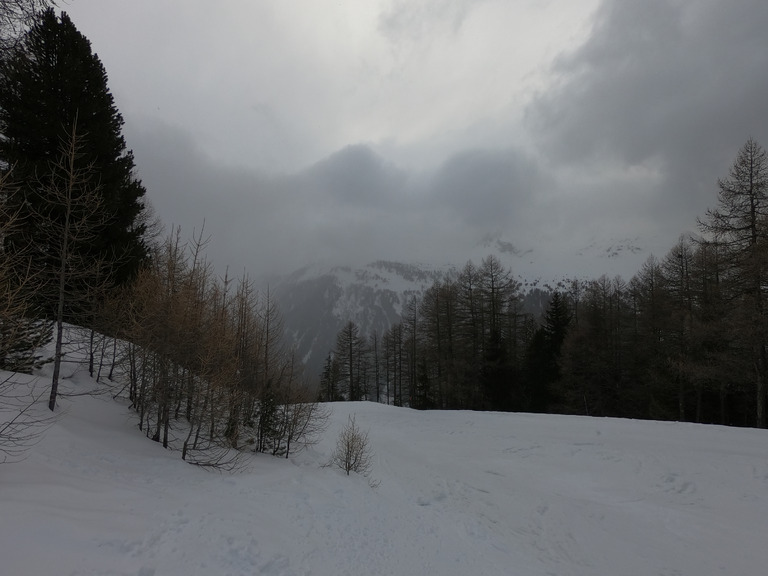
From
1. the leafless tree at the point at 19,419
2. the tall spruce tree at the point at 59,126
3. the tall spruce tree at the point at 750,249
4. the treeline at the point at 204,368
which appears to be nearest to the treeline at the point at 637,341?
the tall spruce tree at the point at 750,249

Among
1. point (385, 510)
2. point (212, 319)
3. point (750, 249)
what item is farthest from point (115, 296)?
point (750, 249)

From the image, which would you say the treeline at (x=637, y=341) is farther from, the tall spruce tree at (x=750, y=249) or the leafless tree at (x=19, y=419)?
the leafless tree at (x=19, y=419)

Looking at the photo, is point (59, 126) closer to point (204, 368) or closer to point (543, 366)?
point (204, 368)

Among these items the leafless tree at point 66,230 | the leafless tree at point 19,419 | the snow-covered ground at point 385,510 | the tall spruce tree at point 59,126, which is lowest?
the snow-covered ground at point 385,510

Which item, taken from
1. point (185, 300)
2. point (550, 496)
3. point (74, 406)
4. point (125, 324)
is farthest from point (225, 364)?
point (550, 496)

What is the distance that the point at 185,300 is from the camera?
31.0 feet

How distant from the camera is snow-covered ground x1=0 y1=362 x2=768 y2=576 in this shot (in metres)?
4.85

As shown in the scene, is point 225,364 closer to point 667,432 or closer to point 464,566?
point 464,566

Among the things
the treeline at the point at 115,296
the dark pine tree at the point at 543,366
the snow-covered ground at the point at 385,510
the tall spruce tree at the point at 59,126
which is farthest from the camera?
the dark pine tree at the point at 543,366

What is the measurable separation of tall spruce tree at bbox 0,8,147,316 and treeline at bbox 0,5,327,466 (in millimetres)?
40

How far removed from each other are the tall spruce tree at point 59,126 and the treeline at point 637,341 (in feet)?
83.2

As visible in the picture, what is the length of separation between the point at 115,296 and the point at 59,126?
226 inches

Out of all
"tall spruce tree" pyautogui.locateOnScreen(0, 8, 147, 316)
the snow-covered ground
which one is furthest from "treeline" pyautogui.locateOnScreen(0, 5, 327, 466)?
the snow-covered ground

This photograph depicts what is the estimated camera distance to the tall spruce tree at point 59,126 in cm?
1077
